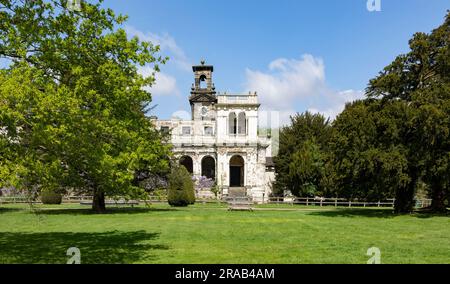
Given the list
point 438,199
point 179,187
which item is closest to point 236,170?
point 179,187

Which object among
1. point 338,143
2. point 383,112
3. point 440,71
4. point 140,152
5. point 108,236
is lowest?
point 108,236

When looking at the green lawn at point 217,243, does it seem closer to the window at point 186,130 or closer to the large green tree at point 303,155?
the large green tree at point 303,155

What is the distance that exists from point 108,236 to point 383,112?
729 inches

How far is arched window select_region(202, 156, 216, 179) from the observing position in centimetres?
6088

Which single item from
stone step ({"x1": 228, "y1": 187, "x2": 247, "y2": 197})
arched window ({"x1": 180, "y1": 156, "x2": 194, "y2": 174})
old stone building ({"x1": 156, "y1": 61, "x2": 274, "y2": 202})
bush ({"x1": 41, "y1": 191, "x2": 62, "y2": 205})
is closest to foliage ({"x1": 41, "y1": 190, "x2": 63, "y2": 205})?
bush ({"x1": 41, "y1": 191, "x2": 62, "y2": 205})

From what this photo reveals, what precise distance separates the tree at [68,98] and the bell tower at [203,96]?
180ft

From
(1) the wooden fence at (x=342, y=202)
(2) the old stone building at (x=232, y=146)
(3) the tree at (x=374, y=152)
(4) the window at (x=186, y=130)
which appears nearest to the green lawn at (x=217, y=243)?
(3) the tree at (x=374, y=152)

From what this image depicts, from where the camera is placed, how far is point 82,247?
1295 cm

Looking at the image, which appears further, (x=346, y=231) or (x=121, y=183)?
(x=346, y=231)

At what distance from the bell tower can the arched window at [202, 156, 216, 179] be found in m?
8.19

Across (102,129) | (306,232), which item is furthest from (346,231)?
(102,129)

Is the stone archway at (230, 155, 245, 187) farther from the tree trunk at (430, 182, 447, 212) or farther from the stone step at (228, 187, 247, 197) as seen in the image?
the tree trunk at (430, 182, 447, 212)
